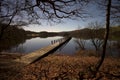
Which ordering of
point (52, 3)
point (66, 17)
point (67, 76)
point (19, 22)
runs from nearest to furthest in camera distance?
point (67, 76), point (52, 3), point (66, 17), point (19, 22)

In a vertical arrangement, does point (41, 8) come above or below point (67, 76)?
above

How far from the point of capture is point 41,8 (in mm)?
11055

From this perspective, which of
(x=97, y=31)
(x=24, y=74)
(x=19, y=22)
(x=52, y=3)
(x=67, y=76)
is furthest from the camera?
(x=97, y=31)

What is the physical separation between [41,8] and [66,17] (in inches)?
76.0

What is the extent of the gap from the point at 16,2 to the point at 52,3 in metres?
5.57

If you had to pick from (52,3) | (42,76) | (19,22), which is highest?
(52,3)

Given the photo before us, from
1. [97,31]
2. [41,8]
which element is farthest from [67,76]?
[97,31]

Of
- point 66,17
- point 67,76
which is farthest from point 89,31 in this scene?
point 67,76

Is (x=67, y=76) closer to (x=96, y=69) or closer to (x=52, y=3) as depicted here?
(x=96, y=69)

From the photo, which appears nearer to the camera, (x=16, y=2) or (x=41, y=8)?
(x=41, y=8)

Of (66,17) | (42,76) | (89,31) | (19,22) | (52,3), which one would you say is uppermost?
(52,3)

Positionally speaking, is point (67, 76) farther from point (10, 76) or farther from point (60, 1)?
point (60, 1)

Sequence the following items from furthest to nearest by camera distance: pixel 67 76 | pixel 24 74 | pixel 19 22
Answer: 1. pixel 19 22
2. pixel 24 74
3. pixel 67 76

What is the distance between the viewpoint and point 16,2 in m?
14.2
